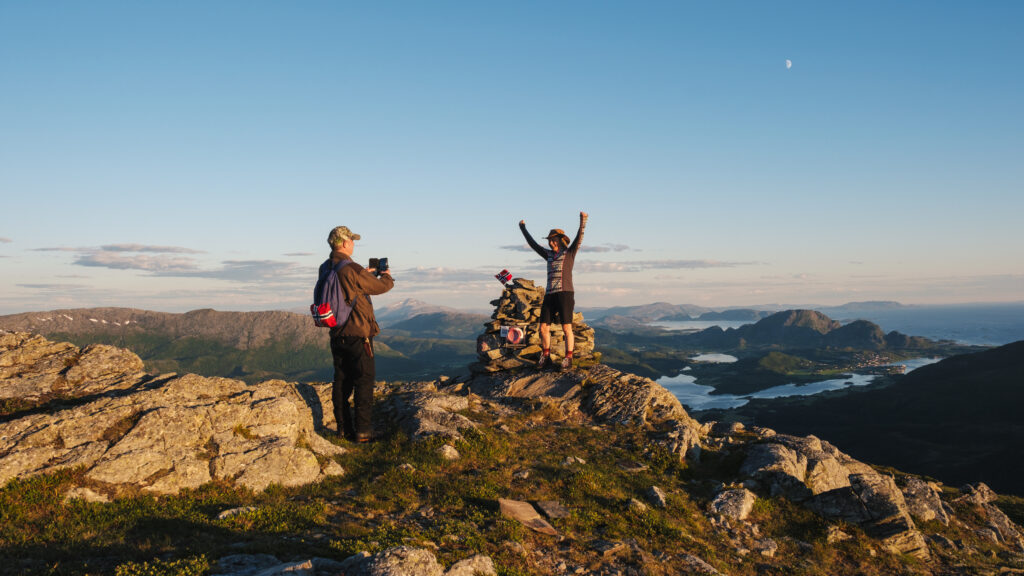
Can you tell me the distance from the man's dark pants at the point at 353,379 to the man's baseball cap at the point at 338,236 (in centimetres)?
277

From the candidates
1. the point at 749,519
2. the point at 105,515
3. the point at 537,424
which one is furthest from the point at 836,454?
the point at 105,515

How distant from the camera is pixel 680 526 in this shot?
12969mm

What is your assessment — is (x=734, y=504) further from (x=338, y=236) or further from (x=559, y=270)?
(x=338, y=236)

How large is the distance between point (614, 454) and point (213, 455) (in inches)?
497

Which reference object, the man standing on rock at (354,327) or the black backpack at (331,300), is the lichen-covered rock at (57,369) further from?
the black backpack at (331,300)

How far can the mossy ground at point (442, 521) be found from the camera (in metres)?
8.64

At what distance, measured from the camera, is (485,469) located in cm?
1488

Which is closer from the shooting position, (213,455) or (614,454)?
(213,455)

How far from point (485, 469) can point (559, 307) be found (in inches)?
379

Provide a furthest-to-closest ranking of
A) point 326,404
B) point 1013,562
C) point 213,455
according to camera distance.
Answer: point 326,404
point 1013,562
point 213,455

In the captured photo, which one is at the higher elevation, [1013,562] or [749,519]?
[749,519]

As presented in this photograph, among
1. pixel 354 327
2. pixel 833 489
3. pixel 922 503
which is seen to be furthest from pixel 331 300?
pixel 922 503

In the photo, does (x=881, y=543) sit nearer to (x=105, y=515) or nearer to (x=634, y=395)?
(x=634, y=395)

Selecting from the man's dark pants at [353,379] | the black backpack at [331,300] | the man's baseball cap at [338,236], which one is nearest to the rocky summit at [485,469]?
the man's dark pants at [353,379]
